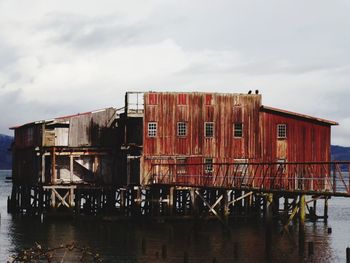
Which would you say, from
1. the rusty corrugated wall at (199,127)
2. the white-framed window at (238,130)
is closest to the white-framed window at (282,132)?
the rusty corrugated wall at (199,127)

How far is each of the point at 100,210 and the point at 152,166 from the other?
7.17m

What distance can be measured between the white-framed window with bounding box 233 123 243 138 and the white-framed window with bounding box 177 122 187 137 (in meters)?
3.80

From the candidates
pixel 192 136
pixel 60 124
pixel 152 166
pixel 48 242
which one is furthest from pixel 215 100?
pixel 48 242

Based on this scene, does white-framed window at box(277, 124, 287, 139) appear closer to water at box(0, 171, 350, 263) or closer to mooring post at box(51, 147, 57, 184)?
water at box(0, 171, 350, 263)

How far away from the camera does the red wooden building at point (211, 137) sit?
5872 cm

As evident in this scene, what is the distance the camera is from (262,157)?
59594 mm

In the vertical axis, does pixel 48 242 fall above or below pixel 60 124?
below

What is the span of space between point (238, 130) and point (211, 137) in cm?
218

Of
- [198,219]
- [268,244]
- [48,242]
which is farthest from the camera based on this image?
[198,219]

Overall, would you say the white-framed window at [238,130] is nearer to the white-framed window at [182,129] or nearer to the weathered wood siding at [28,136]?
the white-framed window at [182,129]

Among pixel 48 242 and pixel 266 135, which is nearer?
pixel 48 242

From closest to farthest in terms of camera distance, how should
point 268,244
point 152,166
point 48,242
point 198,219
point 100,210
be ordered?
point 268,244, point 48,242, point 198,219, point 152,166, point 100,210

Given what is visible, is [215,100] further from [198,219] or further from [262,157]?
[198,219]

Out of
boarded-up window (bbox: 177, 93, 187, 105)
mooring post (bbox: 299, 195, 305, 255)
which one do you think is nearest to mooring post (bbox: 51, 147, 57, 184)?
boarded-up window (bbox: 177, 93, 187, 105)
